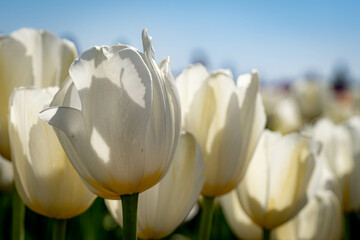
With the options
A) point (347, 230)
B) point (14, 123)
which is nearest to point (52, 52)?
point (14, 123)

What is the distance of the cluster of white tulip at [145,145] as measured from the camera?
37 cm

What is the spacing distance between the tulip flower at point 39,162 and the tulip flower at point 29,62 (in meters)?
0.07

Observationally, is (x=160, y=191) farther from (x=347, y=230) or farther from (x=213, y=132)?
(x=347, y=230)

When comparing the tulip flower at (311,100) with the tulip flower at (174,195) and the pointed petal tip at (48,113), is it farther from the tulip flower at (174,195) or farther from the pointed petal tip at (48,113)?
the pointed petal tip at (48,113)

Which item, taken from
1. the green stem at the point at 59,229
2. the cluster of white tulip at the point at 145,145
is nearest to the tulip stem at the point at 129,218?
the cluster of white tulip at the point at 145,145

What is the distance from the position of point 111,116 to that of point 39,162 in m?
0.12

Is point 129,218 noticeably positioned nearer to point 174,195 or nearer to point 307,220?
point 174,195

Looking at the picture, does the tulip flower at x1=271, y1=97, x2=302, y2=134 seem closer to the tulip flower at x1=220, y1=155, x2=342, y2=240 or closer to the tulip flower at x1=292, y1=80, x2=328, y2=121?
the tulip flower at x1=292, y1=80, x2=328, y2=121

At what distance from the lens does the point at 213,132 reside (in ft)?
1.81

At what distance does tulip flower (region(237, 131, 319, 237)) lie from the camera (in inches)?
24.4

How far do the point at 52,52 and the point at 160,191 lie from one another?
0.20 meters

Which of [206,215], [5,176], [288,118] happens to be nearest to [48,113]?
[206,215]

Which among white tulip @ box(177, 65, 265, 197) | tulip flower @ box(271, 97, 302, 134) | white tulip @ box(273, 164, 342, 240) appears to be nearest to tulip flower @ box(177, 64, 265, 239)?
white tulip @ box(177, 65, 265, 197)

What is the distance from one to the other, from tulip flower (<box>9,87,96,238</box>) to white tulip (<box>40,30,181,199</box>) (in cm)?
7
